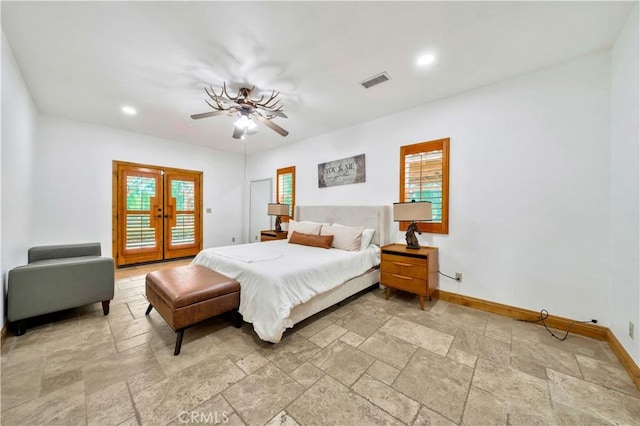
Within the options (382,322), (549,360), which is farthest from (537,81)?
(382,322)

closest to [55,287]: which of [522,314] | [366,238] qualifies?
[366,238]

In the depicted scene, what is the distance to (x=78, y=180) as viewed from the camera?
13.5ft

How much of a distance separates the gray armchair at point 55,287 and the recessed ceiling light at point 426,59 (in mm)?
4006

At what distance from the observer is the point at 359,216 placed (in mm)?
3873

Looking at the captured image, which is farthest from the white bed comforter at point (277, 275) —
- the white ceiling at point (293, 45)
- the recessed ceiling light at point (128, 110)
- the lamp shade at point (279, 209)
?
the recessed ceiling light at point (128, 110)

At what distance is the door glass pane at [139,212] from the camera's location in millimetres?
4734

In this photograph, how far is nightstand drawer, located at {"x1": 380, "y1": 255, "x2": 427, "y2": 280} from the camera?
2.79m

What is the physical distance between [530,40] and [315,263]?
2.92 m

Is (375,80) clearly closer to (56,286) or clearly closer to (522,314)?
(522,314)

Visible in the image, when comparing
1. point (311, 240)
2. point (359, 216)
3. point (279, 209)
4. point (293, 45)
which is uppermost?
point (293, 45)

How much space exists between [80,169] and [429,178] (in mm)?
5938

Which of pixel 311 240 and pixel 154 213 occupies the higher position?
pixel 154 213

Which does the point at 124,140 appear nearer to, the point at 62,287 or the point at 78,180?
the point at 78,180

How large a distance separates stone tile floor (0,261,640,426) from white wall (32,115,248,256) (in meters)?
2.39
